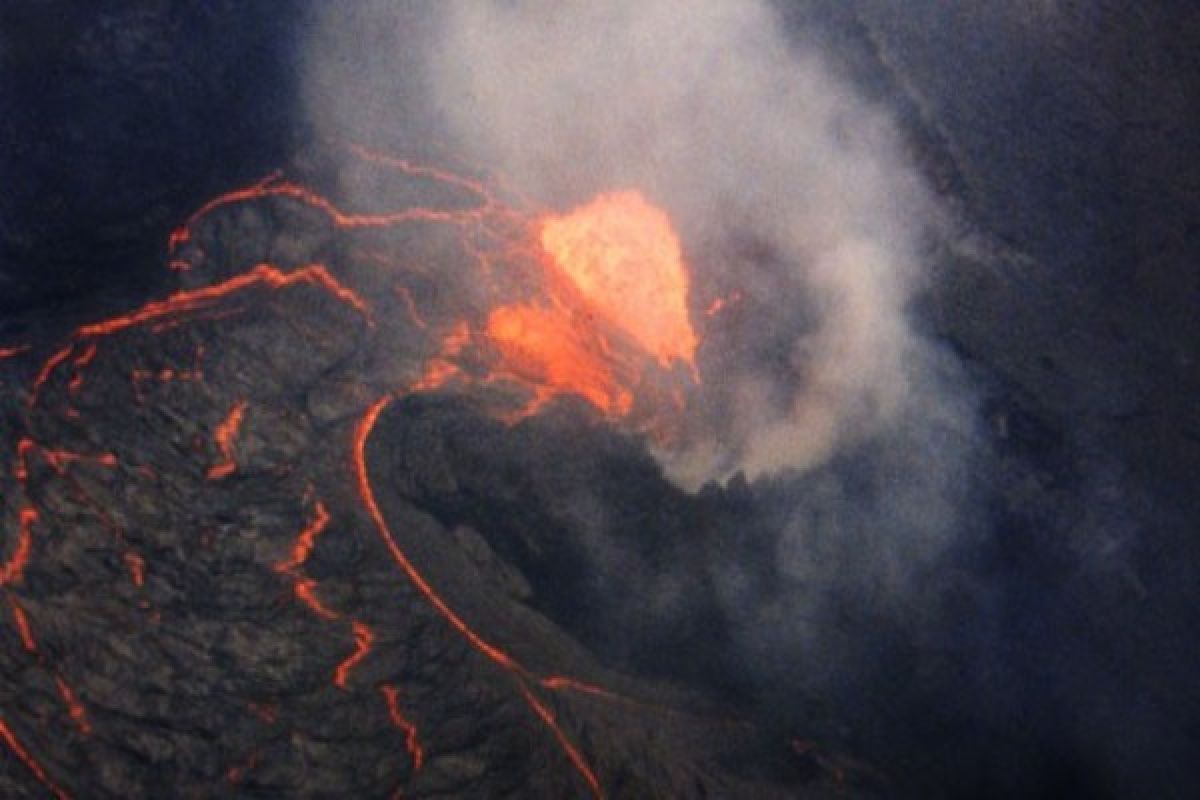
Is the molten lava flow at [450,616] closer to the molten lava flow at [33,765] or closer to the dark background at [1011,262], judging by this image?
the dark background at [1011,262]

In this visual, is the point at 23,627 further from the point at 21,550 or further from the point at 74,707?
the point at 74,707

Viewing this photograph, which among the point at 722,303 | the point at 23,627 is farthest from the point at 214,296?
the point at 722,303

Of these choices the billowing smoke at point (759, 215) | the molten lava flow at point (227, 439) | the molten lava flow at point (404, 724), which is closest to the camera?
the billowing smoke at point (759, 215)

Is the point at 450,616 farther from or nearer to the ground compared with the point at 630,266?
nearer to the ground

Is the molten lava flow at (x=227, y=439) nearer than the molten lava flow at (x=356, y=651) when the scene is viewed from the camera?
No

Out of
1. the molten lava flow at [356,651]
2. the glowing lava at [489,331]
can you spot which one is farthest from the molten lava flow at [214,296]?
the molten lava flow at [356,651]

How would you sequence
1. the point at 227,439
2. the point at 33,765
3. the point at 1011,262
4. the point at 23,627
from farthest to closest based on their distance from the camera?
1. the point at 227,439
2. the point at 23,627
3. the point at 33,765
4. the point at 1011,262

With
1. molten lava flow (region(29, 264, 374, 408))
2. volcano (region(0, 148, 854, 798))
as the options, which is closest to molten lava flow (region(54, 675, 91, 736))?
volcano (region(0, 148, 854, 798))
